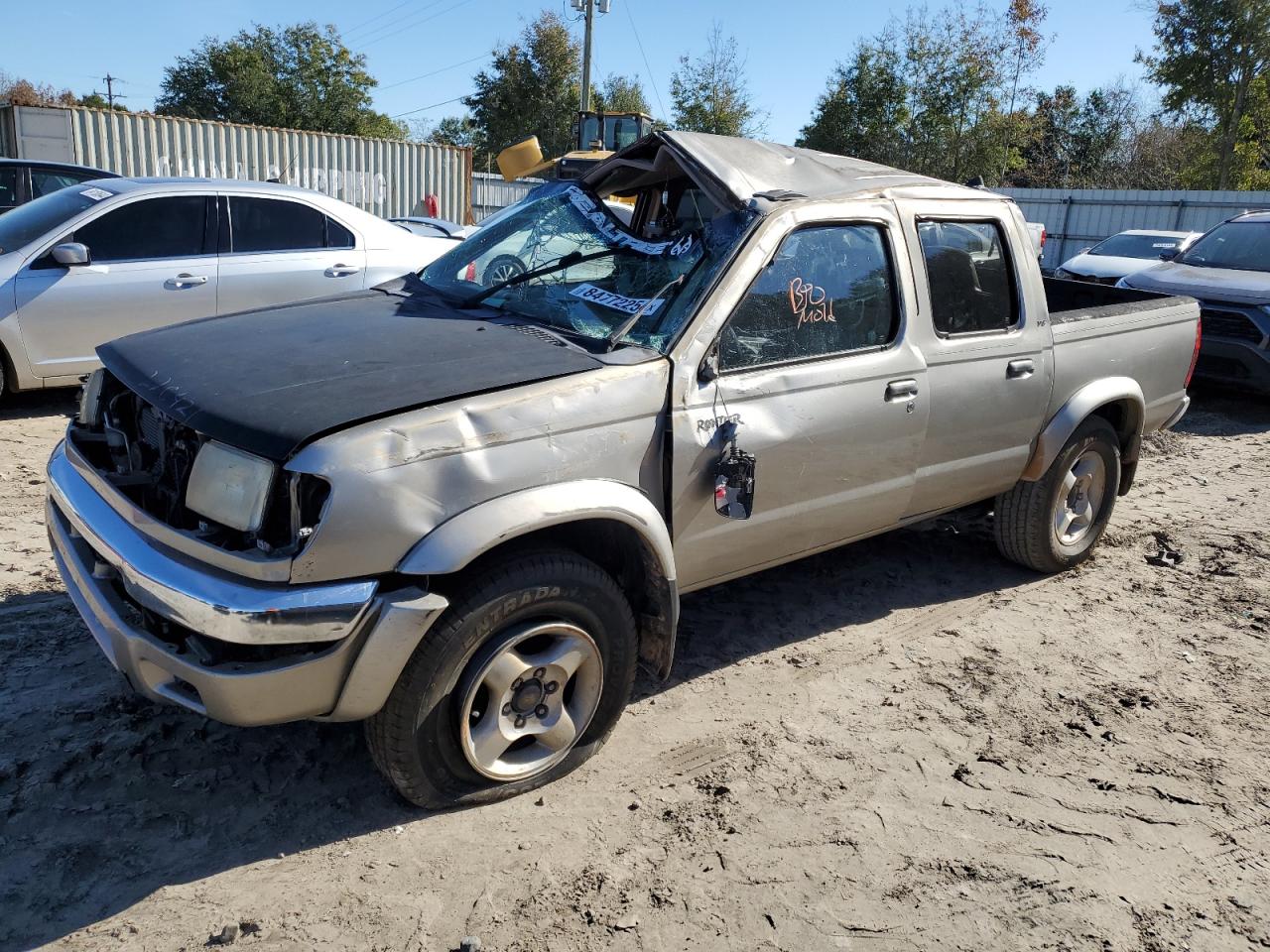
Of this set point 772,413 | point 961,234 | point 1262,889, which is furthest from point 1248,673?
point 772,413

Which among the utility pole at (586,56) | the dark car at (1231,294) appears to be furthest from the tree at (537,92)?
the dark car at (1231,294)

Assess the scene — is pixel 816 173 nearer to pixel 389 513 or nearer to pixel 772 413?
pixel 772 413

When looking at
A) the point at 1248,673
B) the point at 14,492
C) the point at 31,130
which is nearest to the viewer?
the point at 1248,673

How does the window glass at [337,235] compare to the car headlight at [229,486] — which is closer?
the car headlight at [229,486]

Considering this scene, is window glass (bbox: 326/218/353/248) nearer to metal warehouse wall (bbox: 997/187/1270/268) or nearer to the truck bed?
the truck bed

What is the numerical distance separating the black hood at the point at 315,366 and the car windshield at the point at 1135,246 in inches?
544

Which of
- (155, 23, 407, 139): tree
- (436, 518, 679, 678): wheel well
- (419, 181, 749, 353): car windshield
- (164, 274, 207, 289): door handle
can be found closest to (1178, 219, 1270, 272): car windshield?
(419, 181, 749, 353): car windshield

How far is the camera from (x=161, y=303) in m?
6.89

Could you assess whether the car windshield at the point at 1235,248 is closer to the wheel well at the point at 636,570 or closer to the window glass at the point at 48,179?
the wheel well at the point at 636,570

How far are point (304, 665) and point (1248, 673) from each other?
3.98 meters

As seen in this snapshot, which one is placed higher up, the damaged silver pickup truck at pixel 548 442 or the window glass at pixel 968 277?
the window glass at pixel 968 277

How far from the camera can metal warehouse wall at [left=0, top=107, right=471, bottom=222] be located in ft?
52.4

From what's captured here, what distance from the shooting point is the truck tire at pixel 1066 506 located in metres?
4.86

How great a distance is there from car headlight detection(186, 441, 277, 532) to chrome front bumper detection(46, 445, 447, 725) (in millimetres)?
147
